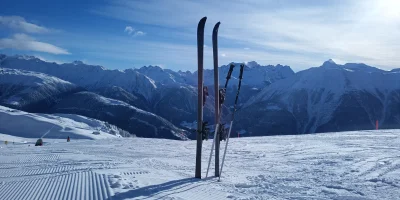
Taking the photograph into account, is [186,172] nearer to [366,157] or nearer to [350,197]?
[350,197]

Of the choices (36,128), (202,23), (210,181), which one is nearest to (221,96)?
(202,23)

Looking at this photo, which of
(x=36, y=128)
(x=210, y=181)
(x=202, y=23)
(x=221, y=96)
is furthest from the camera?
(x=36, y=128)

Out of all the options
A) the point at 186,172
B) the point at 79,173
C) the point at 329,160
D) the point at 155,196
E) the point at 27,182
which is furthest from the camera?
the point at 329,160

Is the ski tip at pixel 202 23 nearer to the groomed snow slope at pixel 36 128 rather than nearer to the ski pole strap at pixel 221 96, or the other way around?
the ski pole strap at pixel 221 96

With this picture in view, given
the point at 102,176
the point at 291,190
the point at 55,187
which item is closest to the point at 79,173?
the point at 102,176

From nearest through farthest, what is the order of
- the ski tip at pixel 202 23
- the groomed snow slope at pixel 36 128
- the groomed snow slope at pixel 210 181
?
the groomed snow slope at pixel 210 181 → the ski tip at pixel 202 23 → the groomed snow slope at pixel 36 128

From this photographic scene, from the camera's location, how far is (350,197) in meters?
8.21

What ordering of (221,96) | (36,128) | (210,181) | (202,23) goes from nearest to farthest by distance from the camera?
(210,181) → (202,23) → (221,96) → (36,128)

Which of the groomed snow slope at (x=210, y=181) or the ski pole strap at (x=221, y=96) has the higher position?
the ski pole strap at (x=221, y=96)

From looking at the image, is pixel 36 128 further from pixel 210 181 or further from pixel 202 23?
pixel 202 23

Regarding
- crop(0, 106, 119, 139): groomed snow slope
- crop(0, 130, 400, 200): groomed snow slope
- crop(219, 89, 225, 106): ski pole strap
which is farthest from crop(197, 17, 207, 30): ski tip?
crop(0, 106, 119, 139): groomed snow slope

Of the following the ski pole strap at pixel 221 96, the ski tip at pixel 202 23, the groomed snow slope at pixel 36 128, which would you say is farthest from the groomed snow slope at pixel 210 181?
the groomed snow slope at pixel 36 128

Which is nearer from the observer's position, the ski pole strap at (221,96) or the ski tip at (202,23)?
the ski tip at (202,23)

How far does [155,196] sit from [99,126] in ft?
329
